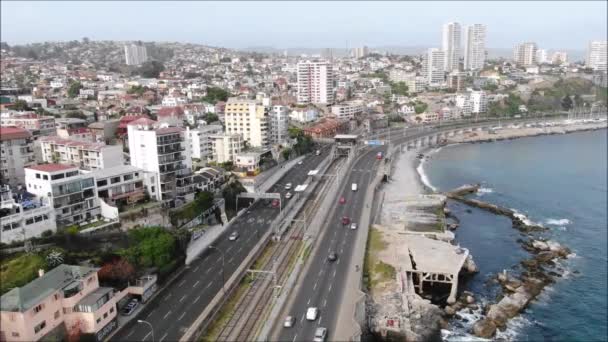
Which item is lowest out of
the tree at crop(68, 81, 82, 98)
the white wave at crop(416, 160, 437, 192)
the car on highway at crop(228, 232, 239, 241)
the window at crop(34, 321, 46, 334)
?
the white wave at crop(416, 160, 437, 192)

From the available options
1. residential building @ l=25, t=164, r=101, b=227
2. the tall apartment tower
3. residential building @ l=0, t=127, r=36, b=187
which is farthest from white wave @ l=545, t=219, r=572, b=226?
the tall apartment tower

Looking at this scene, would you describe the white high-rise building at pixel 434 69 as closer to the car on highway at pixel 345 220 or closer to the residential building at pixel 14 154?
the car on highway at pixel 345 220

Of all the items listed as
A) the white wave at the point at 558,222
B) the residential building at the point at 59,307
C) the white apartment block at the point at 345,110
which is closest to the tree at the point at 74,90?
the white apartment block at the point at 345,110

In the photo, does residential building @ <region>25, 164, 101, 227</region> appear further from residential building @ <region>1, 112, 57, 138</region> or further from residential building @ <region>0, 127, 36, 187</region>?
residential building @ <region>1, 112, 57, 138</region>

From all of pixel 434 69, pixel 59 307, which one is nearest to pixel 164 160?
pixel 59 307

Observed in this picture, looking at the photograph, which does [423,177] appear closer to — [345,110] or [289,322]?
[345,110]

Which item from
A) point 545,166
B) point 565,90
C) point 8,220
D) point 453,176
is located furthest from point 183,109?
point 565,90
